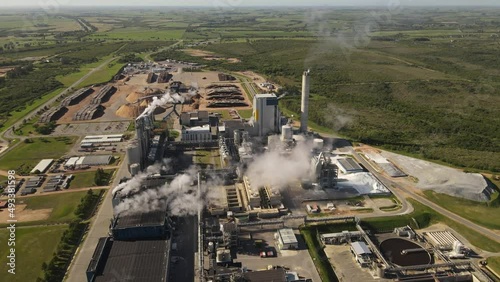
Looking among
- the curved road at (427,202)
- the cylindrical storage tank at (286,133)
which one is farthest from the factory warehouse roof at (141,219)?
the curved road at (427,202)

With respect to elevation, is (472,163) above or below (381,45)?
below

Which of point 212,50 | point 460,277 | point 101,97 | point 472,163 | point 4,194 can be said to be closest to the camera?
point 460,277

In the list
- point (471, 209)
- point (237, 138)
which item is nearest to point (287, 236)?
point (471, 209)

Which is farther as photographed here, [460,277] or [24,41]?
[24,41]

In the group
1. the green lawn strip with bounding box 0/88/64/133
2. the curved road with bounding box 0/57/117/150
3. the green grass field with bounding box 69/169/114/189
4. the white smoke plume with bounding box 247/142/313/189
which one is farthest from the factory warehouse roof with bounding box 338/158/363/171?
the green lawn strip with bounding box 0/88/64/133

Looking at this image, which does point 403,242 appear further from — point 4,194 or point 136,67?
point 136,67

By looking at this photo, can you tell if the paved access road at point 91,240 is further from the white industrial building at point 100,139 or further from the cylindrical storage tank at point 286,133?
A: the cylindrical storage tank at point 286,133

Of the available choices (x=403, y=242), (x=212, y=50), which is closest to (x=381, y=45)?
(x=212, y=50)
